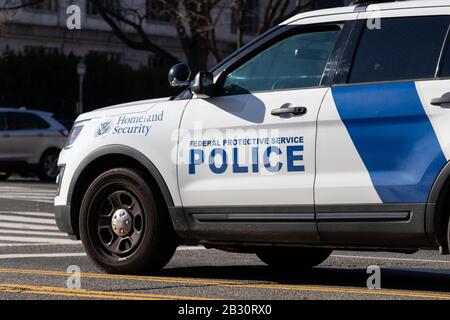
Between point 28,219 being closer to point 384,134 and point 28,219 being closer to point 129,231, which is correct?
point 129,231

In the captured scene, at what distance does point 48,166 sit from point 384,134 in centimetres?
2192

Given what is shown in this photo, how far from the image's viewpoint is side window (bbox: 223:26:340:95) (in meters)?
8.40

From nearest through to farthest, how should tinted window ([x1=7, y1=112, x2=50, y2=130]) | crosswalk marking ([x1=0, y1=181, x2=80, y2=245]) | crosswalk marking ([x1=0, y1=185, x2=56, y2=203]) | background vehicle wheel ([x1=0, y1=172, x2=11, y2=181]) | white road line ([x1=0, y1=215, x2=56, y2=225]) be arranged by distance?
1. crosswalk marking ([x1=0, y1=181, x2=80, y2=245])
2. white road line ([x1=0, y1=215, x2=56, y2=225])
3. crosswalk marking ([x1=0, y1=185, x2=56, y2=203])
4. tinted window ([x1=7, y1=112, x2=50, y2=130])
5. background vehicle wheel ([x1=0, y1=172, x2=11, y2=181])

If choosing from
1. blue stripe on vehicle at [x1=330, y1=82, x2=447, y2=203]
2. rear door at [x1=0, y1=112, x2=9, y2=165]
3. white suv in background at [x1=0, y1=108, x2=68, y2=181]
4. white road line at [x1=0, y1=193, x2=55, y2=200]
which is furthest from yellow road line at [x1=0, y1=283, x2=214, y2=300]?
white suv in background at [x1=0, y1=108, x2=68, y2=181]

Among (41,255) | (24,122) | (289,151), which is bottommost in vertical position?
(24,122)

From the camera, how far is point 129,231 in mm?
9023

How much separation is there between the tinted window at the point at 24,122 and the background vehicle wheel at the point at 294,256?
19240 millimetres

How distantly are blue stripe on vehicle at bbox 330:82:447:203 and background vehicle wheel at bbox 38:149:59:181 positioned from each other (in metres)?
21.5

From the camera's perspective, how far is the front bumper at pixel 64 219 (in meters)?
9.46

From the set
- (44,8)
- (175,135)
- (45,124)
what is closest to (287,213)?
(175,135)

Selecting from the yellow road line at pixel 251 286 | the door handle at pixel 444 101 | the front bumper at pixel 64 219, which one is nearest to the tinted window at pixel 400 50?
the door handle at pixel 444 101

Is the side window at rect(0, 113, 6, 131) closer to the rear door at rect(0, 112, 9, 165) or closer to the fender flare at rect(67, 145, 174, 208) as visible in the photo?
the rear door at rect(0, 112, 9, 165)

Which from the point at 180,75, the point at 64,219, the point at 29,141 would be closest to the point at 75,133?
the point at 64,219

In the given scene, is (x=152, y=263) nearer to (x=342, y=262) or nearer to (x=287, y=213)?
(x=287, y=213)
